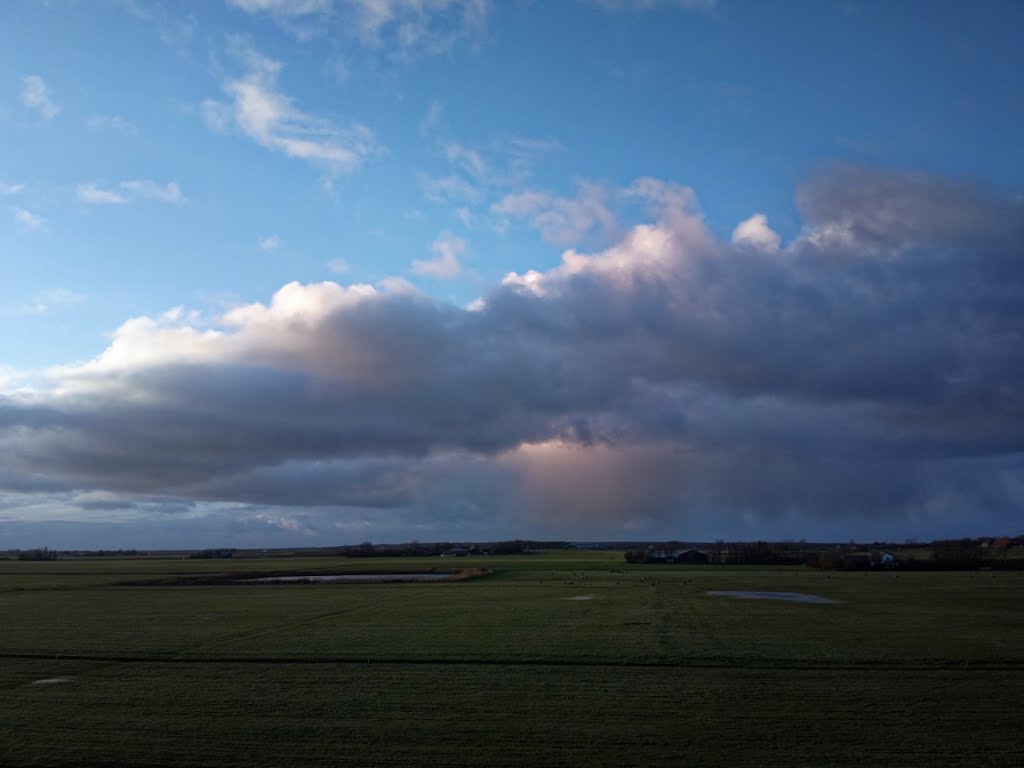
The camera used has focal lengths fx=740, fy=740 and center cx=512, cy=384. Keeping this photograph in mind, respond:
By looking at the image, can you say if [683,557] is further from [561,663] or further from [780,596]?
[561,663]

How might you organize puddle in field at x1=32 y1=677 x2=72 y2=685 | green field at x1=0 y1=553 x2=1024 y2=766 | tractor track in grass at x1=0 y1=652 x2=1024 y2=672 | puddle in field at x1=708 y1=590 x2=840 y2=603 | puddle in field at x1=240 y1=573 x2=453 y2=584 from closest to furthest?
green field at x1=0 y1=553 x2=1024 y2=766 < puddle in field at x1=32 y1=677 x2=72 y2=685 < tractor track in grass at x1=0 y1=652 x2=1024 y2=672 < puddle in field at x1=708 y1=590 x2=840 y2=603 < puddle in field at x1=240 y1=573 x2=453 y2=584

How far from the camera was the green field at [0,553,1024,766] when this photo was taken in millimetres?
17422

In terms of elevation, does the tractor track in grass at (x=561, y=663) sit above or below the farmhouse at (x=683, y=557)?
above

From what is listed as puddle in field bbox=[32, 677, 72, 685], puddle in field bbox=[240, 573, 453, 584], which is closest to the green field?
puddle in field bbox=[32, 677, 72, 685]

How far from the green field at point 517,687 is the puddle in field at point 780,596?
8.53 metres

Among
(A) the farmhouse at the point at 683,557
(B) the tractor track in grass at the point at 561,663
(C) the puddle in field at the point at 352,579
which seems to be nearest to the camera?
(B) the tractor track in grass at the point at 561,663

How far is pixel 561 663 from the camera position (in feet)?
90.9

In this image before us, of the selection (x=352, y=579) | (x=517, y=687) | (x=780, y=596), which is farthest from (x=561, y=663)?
(x=352, y=579)

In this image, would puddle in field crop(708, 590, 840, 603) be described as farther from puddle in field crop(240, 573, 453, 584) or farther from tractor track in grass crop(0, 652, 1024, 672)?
puddle in field crop(240, 573, 453, 584)

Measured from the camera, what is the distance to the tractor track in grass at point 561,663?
26266mm

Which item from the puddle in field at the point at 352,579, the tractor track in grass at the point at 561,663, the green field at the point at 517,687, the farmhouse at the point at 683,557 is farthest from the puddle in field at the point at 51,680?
the farmhouse at the point at 683,557

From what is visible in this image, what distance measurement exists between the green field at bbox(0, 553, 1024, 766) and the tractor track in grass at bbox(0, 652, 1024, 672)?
148 millimetres

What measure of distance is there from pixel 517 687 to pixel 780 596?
136 ft

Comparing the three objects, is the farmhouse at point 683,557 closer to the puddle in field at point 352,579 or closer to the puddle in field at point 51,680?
the puddle in field at point 352,579
